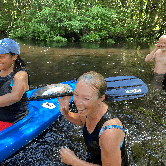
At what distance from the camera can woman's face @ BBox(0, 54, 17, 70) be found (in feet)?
6.72

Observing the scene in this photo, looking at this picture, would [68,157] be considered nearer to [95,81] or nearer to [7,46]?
[95,81]

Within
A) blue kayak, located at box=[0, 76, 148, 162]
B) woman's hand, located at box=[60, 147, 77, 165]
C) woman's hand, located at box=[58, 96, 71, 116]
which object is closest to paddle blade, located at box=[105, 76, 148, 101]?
blue kayak, located at box=[0, 76, 148, 162]

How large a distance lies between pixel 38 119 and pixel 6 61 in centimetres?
106

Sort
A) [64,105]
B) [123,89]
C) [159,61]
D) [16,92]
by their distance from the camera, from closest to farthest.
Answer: [64,105] → [16,92] → [123,89] → [159,61]

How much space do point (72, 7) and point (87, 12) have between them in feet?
3.73

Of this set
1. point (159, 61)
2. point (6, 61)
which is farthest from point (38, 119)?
point (159, 61)

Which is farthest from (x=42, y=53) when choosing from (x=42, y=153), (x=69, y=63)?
(x=42, y=153)

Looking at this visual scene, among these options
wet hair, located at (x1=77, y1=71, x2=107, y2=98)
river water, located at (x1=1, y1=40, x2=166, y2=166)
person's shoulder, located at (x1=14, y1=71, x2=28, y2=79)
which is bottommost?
river water, located at (x1=1, y1=40, x2=166, y2=166)

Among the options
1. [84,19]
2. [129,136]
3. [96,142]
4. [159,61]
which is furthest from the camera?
[84,19]

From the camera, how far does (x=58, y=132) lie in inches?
113

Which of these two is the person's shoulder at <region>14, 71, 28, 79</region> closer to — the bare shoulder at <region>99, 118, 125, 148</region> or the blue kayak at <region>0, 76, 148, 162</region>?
the blue kayak at <region>0, 76, 148, 162</region>

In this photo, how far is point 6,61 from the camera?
2068mm

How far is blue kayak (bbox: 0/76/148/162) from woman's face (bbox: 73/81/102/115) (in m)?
0.83

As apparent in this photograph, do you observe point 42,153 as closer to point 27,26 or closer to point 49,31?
point 49,31
